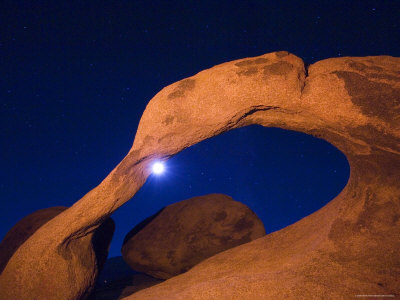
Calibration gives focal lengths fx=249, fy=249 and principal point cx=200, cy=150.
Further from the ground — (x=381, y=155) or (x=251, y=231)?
(x=381, y=155)

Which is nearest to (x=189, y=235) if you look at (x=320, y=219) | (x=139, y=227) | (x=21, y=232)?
(x=139, y=227)

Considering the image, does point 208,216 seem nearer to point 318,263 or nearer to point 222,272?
point 222,272

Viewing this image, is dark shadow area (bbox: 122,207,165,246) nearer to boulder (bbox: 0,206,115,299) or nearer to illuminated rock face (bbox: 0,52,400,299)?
boulder (bbox: 0,206,115,299)

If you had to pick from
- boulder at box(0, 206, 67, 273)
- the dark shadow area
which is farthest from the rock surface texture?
boulder at box(0, 206, 67, 273)

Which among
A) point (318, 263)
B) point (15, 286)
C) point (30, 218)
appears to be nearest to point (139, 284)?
point (30, 218)

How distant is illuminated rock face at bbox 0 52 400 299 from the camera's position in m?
1.95

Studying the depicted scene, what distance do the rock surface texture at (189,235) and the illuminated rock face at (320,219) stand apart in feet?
6.07

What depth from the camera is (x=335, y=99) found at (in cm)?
194

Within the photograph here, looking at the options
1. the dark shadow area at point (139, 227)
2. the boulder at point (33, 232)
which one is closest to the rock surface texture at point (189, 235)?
the dark shadow area at point (139, 227)

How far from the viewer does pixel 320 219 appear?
10.3 feet

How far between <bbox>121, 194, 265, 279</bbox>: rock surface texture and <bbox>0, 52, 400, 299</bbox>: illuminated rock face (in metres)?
1.85

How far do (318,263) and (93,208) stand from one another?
240cm

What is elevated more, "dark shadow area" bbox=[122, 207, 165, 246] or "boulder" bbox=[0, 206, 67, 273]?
"boulder" bbox=[0, 206, 67, 273]

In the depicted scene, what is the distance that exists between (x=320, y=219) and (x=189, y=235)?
8.91ft
